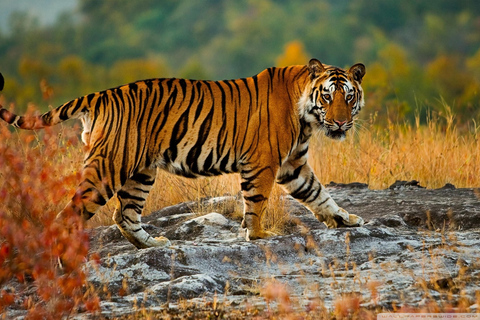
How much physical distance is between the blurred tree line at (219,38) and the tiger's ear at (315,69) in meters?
39.8

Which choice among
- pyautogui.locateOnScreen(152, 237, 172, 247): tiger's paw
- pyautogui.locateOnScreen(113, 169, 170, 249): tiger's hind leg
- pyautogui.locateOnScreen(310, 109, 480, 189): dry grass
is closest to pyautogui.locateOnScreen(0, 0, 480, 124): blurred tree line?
pyautogui.locateOnScreen(310, 109, 480, 189): dry grass

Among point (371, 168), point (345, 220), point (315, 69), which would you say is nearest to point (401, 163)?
point (371, 168)

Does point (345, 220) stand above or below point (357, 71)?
below

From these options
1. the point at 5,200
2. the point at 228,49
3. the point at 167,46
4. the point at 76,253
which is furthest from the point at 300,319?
the point at 167,46

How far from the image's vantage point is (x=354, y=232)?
231 inches

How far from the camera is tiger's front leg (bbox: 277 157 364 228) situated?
21.3 ft

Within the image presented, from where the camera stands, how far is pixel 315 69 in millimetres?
6371

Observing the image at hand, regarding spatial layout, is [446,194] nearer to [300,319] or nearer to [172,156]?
[172,156]

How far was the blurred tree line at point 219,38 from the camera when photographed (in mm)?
53312

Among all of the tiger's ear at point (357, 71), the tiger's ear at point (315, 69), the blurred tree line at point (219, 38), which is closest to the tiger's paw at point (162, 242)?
the tiger's ear at point (315, 69)

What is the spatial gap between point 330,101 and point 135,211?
1.75m

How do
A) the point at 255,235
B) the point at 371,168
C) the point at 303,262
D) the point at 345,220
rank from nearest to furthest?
the point at 303,262 → the point at 255,235 → the point at 345,220 → the point at 371,168

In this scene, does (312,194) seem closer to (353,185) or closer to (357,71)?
(357,71)

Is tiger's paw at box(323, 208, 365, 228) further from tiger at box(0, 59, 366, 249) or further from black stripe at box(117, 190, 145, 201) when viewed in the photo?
black stripe at box(117, 190, 145, 201)
